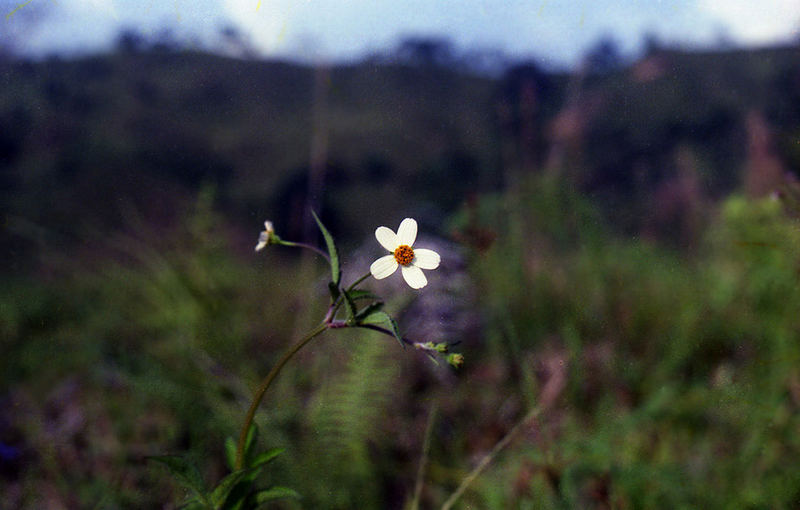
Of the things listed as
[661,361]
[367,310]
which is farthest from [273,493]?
[661,361]

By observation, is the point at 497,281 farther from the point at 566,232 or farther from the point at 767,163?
the point at 767,163

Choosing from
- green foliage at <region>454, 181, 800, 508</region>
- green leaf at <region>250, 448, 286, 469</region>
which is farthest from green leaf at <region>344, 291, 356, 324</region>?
green foliage at <region>454, 181, 800, 508</region>

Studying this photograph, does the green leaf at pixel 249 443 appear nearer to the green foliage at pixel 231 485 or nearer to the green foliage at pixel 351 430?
the green foliage at pixel 231 485

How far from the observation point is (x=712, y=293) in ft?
6.59

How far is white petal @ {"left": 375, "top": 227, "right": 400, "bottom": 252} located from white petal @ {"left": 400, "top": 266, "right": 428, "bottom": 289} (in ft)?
Answer: 0.09

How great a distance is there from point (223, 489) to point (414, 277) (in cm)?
30

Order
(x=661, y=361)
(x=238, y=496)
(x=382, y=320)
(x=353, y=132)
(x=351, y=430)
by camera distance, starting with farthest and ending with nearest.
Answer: (x=353, y=132) → (x=661, y=361) → (x=351, y=430) → (x=238, y=496) → (x=382, y=320)

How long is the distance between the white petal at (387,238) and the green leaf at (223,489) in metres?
0.27

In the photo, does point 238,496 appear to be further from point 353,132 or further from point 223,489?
point 353,132

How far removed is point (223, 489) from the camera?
24.5 inches

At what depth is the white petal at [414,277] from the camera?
592 mm

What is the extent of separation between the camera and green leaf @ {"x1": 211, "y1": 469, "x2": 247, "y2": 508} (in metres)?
0.61

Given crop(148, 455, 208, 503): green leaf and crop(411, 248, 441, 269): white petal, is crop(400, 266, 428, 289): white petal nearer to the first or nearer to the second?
crop(411, 248, 441, 269): white petal

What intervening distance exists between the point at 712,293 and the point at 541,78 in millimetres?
1573
